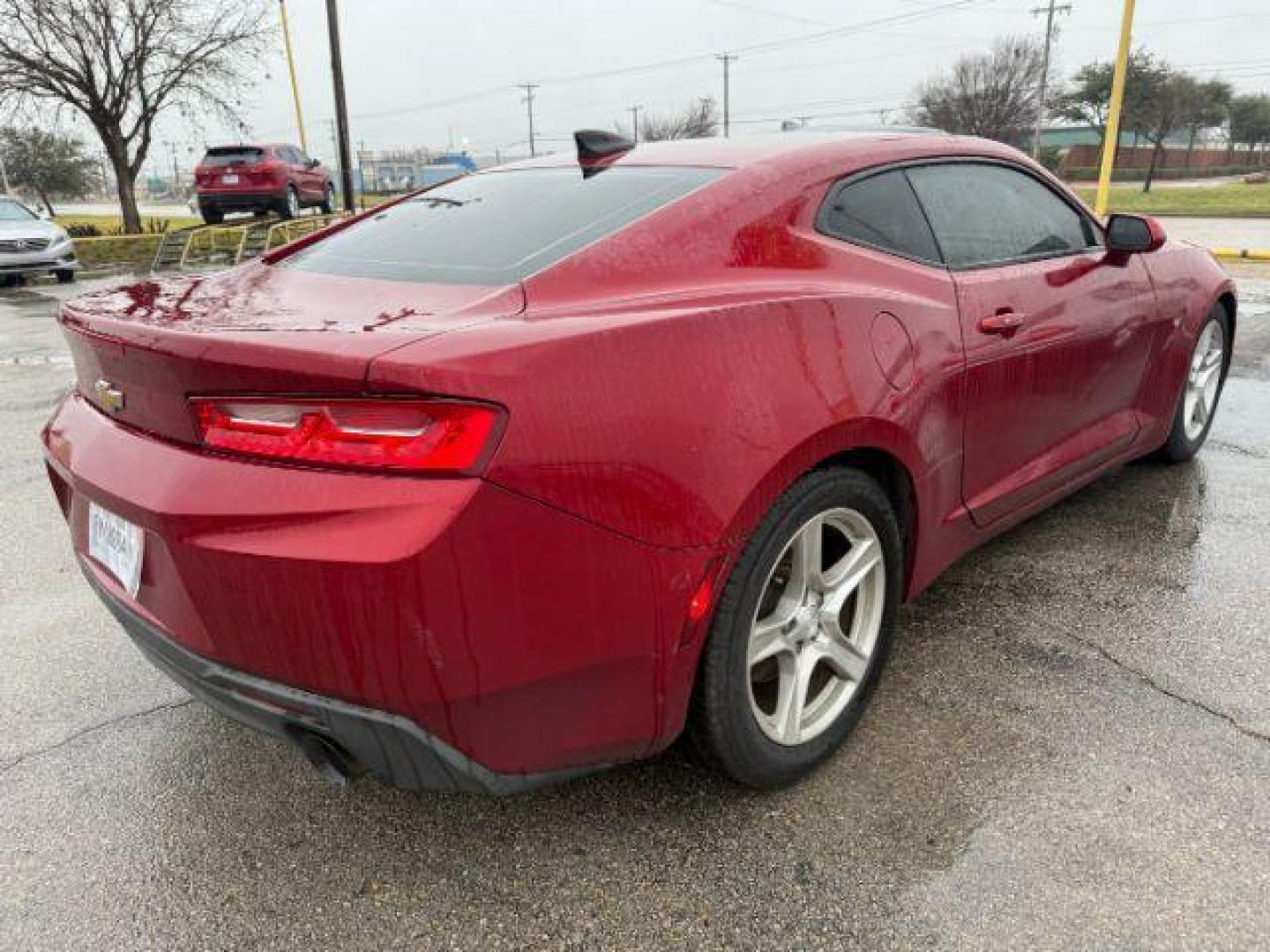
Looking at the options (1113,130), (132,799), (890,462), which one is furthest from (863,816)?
(1113,130)

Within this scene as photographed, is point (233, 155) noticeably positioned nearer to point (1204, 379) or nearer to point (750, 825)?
point (1204, 379)

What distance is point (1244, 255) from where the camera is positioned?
1302 centimetres

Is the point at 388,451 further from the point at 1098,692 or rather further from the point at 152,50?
the point at 152,50

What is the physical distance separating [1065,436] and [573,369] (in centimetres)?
214

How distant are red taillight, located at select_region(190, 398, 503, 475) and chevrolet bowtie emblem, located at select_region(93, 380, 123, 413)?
1.35 feet

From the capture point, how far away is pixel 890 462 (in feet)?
7.48

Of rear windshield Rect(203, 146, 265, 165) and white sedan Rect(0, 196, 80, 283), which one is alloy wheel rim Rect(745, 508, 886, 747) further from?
rear windshield Rect(203, 146, 265, 165)

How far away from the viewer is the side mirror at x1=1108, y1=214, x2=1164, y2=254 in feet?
10.6

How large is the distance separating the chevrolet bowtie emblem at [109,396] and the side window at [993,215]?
6.65 ft

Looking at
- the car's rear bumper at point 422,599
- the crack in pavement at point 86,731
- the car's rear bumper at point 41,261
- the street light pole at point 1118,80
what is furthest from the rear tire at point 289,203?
the car's rear bumper at point 422,599

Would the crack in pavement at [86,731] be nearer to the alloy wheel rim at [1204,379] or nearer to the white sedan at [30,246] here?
the alloy wheel rim at [1204,379]

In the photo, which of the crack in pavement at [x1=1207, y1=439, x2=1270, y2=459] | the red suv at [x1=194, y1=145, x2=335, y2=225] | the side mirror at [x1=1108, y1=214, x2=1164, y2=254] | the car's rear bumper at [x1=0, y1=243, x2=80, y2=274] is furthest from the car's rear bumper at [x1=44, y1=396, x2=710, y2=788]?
the red suv at [x1=194, y1=145, x2=335, y2=225]

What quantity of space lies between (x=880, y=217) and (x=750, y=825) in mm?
1536

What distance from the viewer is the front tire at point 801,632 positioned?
1.89 metres
